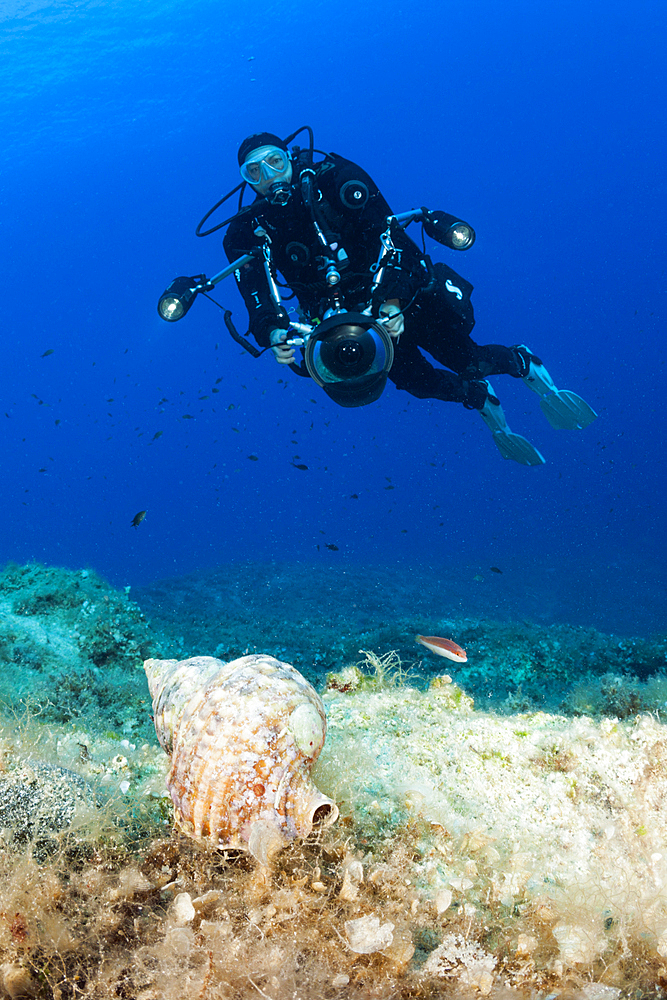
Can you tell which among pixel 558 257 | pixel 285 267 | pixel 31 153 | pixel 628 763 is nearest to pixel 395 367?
pixel 285 267

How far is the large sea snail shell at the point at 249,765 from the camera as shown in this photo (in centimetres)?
142

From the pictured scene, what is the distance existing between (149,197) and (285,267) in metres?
58.7

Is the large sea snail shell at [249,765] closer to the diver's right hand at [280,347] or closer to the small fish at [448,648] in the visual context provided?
the small fish at [448,648]

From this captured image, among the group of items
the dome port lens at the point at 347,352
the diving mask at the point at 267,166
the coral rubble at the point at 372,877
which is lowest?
the coral rubble at the point at 372,877

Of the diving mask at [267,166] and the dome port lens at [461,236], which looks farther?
the diving mask at [267,166]

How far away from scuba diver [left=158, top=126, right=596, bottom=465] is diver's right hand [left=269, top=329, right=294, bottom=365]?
2 cm

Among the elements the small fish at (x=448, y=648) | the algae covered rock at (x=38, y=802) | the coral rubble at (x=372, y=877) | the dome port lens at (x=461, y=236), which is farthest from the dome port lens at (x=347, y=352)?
the algae covered rock at (x=38, y=802)

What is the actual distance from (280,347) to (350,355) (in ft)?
4.38

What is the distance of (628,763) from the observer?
2148 millimetres

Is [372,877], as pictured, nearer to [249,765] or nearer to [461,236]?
[249,765]

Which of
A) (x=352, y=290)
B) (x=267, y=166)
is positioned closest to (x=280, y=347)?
Result: (x=352, y=290)

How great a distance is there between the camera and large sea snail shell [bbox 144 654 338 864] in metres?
1.42

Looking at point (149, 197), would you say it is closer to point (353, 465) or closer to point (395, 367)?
point (353, 465)

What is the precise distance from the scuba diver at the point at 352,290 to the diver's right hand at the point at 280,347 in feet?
0.06
